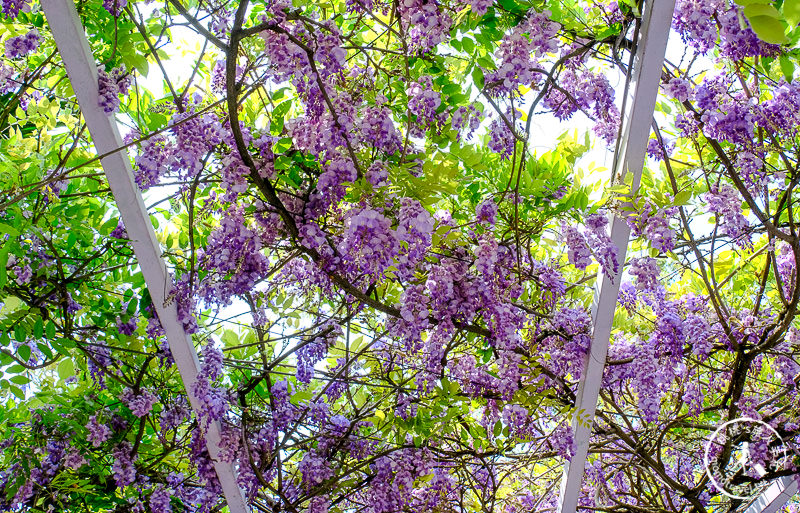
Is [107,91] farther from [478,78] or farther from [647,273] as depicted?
[647,273]

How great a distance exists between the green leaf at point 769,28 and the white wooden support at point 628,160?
1.52 m

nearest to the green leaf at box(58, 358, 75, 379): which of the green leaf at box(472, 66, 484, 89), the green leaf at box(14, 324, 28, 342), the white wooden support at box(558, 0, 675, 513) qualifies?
the green leaf at box(14, 324, 28, 342)

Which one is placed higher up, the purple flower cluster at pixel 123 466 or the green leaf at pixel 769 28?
the purple flower cluster at pixel 123 466

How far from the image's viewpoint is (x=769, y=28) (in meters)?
0.67

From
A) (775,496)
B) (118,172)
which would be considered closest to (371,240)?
(118,172)

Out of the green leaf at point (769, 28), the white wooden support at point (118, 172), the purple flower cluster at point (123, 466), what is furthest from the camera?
the purple flower cluster at point (123, 466)

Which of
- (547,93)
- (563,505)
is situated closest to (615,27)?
(547,93)

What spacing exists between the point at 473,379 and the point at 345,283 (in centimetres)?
93

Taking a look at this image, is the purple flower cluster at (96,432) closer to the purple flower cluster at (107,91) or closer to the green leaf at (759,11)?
the purple flower cluster at (107,91)

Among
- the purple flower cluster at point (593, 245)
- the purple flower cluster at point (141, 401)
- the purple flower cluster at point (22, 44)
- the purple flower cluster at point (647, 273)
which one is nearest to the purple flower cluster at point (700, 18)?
the purple flower cluster at point (593, 245)

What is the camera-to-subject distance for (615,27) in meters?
2.42

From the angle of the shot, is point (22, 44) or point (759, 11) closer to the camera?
point (759, 11)

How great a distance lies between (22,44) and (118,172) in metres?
0.94

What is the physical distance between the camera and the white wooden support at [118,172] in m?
1.91
